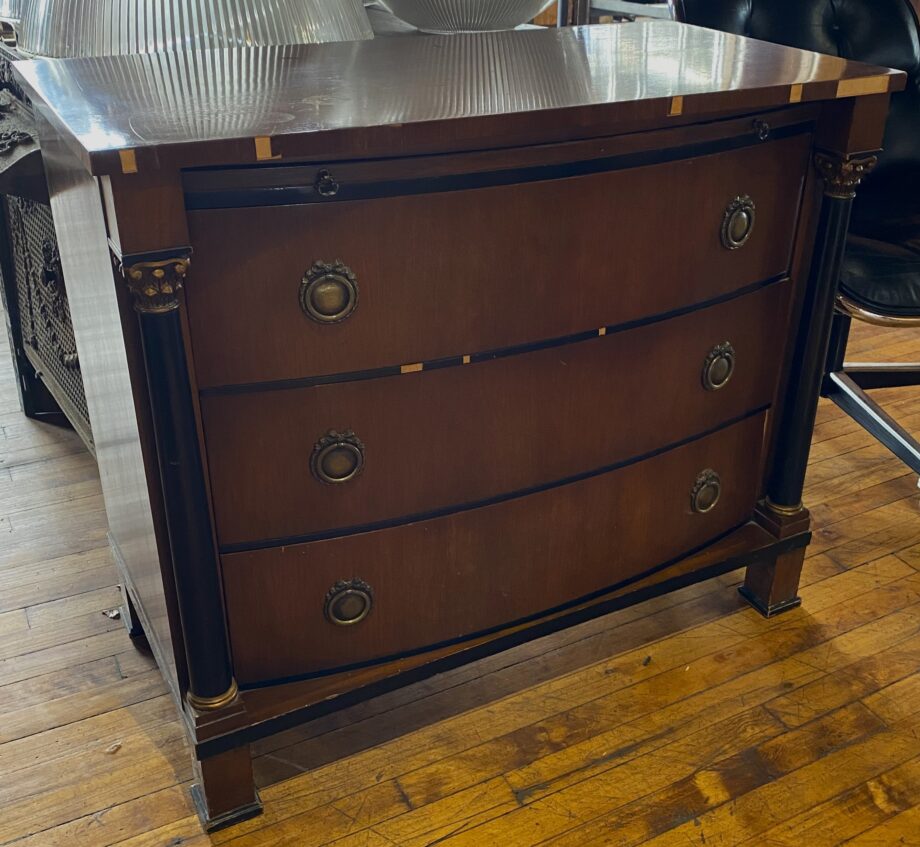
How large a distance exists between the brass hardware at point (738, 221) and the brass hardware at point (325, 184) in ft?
1.76

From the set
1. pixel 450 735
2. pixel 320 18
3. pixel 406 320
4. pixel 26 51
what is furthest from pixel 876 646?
pixel 26 51

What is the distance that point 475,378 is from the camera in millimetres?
1186

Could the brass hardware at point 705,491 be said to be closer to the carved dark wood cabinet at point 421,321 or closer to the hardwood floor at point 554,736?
the carved dark wood cabinet at point 421,321

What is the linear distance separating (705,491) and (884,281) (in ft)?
1.83

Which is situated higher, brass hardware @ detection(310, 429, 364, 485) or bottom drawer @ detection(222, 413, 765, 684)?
brass hardware @ detection(310, 429, 364, 485)

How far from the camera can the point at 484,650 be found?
1368mm

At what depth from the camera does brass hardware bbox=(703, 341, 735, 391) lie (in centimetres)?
137

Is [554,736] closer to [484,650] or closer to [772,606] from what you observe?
[484,650]

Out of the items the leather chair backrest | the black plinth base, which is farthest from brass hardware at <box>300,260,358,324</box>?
the leather chair backrest

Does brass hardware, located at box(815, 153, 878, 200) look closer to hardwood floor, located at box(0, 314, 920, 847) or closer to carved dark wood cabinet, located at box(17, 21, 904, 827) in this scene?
carved dark wood cabinet, located at box(17, 21, 904, 827)

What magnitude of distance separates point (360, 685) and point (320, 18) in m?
0.93

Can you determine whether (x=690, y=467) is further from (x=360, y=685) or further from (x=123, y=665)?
(x=123, y=665)

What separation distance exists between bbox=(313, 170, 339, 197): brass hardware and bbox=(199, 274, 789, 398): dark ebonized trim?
0.68 ft

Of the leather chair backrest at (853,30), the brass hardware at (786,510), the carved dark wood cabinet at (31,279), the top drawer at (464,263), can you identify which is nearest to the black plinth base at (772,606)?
the brass hardware at (786,510)
